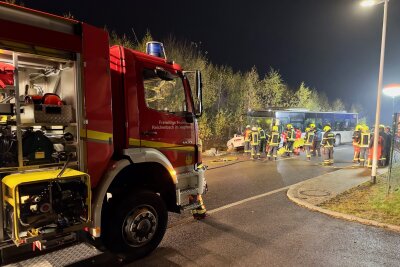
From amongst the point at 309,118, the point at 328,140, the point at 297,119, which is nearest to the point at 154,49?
the point at 328,140

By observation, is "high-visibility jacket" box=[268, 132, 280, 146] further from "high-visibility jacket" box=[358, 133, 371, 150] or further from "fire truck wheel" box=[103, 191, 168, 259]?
"fire truck wheel" box=[103, 191, 168, 259]

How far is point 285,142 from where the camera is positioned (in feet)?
56.7

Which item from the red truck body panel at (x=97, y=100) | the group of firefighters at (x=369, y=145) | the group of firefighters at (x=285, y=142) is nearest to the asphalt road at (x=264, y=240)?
the red truck body panel at (x=97, y=100)

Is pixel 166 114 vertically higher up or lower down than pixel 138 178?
higher up

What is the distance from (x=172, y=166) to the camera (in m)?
4.91

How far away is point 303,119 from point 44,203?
21.2 meters

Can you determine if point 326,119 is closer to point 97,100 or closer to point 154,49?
point 154,49

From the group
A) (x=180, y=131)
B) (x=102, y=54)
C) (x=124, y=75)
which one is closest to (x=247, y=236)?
(x=180, y=131)

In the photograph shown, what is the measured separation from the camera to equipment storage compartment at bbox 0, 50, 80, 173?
10.9 feet

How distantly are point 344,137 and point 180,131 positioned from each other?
80.0 ft

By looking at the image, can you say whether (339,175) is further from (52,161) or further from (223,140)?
(223,140)

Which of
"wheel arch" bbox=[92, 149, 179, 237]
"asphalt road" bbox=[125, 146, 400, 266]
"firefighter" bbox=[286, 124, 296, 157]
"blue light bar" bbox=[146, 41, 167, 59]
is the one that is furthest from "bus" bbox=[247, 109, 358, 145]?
"wheel arch" bbox=[92, 149, 179, 237]

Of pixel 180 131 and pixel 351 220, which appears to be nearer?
pixel 180 131

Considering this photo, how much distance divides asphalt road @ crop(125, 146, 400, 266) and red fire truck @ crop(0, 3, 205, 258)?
0.53 m
